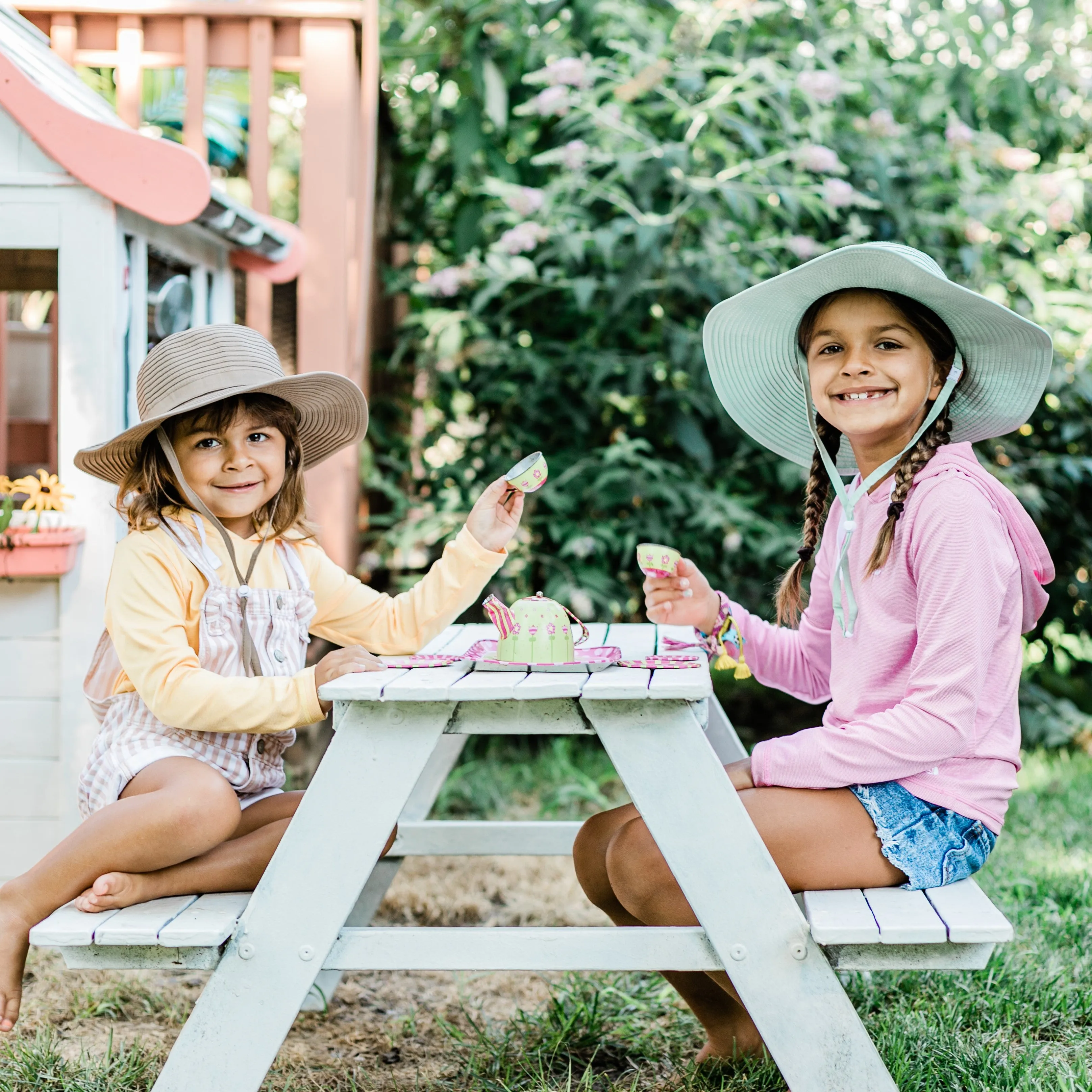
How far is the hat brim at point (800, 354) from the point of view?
5.99 feet

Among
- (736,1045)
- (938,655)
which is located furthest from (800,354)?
(736,1045)

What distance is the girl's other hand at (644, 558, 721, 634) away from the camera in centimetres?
219

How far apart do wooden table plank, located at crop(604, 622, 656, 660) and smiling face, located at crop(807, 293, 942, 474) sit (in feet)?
1.54

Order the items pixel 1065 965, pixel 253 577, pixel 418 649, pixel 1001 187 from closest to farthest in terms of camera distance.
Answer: pixel 253 577, pixel 418 649, pixel 1065 965, pixel 1001 187

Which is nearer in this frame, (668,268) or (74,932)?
(74,932)

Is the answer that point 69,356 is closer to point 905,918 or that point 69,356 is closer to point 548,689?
point 548,689

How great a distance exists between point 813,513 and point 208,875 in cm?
117

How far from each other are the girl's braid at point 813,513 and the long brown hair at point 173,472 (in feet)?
2.87

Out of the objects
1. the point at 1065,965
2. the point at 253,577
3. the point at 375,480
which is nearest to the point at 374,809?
the point at 253,577

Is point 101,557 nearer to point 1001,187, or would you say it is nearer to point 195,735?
point 195,735

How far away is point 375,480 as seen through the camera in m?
4.01

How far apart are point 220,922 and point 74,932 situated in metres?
0.18

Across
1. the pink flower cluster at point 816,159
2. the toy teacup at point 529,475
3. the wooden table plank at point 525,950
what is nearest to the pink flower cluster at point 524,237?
the pink flower cluster at point 816,159

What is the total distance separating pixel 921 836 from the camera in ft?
5.63
